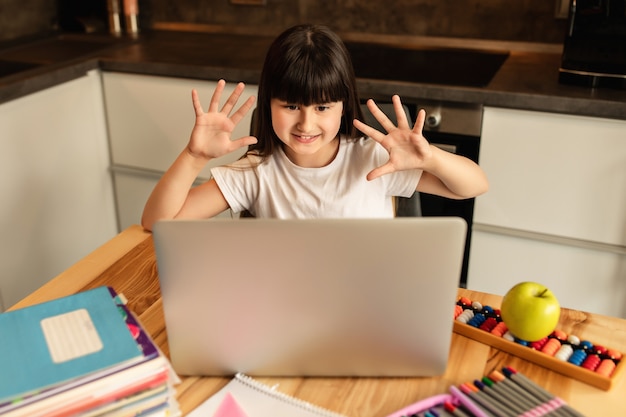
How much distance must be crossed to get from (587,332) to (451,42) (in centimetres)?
164

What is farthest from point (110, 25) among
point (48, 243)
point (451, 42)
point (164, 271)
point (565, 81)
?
point (164, 271)

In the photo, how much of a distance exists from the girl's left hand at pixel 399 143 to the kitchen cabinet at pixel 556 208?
84 centimetres

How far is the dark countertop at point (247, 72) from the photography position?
1.86m

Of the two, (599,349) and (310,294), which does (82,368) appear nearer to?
(310,294)

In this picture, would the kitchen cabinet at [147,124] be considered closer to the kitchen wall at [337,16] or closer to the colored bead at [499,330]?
the kitchen wall at [337,16]

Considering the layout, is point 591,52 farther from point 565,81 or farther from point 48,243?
point 48,243

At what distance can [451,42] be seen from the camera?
249cm

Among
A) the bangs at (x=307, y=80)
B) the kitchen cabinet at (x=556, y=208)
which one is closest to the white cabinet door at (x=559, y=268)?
the kitchen cabinet at (x=556, y=208)

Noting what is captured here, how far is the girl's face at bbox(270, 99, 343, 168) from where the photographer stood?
1213mm

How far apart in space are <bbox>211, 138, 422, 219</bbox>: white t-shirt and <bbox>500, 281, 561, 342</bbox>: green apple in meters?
0.37

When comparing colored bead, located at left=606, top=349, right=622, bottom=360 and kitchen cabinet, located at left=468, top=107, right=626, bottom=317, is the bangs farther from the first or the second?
kitchen cabinet, located at left=468, top=107, right=626, bottom=317

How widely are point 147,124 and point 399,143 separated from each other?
1423 mm

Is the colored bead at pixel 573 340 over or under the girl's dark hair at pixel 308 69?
under

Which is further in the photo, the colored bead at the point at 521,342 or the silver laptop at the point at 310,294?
the colored bead at the point at 521,342
